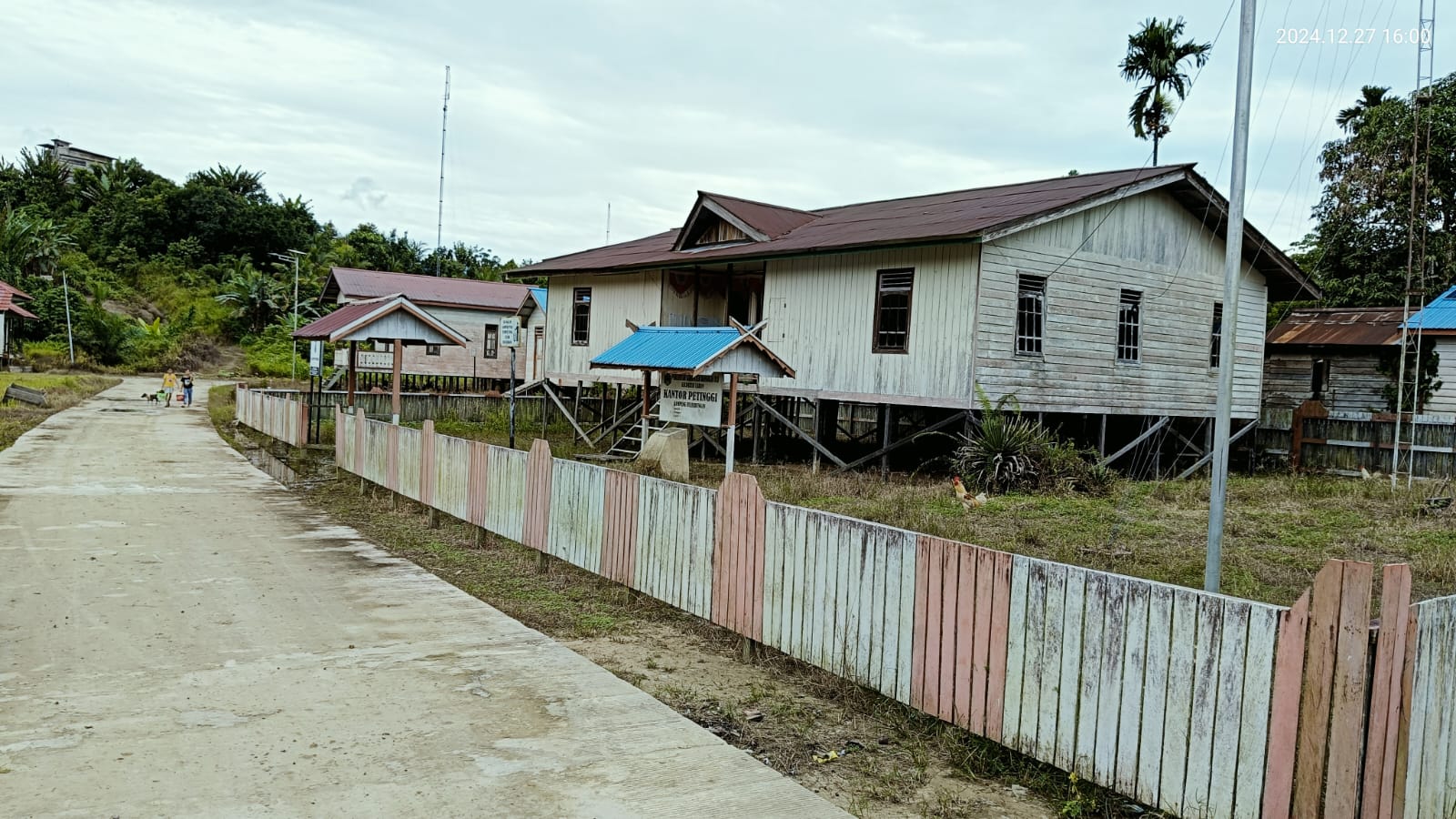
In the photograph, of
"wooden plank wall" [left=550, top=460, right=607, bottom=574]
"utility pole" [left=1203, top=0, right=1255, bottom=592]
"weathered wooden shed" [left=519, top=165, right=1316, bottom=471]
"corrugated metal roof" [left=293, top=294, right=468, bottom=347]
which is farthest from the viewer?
"corrugated metal roof" [left=293, top=294, right=468, bottom=347]

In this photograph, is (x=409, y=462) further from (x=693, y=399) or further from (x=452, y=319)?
(x=452, y=319)

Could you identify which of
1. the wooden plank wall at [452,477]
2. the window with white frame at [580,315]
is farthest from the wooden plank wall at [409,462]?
the window with white frame at [580,315]

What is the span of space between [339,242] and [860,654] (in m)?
73.7

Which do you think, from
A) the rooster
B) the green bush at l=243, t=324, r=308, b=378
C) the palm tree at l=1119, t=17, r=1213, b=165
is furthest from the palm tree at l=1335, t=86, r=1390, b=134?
the green bush at l=243, t=324, r=308, b=378

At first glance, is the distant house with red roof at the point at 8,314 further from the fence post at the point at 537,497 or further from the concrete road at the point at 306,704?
the fence post at the point at 537,497

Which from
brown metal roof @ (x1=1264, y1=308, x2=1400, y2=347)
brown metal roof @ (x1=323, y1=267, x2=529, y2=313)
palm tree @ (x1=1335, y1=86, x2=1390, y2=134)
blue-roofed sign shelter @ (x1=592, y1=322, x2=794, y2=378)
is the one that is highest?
palm tree @ (x1=1335, y1=86, x2=1390, y2=134)

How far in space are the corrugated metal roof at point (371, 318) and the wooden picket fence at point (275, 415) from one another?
179 centimetres

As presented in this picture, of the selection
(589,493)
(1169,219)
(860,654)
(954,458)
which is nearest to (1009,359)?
(954,458)

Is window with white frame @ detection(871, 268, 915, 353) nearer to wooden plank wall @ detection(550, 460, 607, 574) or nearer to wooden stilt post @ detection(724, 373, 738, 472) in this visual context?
wooden stilt post @ detection(724, 373, 738, 472)

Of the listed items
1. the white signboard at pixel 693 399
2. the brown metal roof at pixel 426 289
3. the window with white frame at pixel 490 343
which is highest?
the brown metal roof at pixel 426 289

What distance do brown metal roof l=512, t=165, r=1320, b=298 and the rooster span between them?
3.96 metres

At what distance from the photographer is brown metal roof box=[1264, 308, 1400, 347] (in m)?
26.9

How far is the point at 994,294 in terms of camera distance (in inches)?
685

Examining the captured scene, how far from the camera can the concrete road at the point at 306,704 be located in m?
4.82
